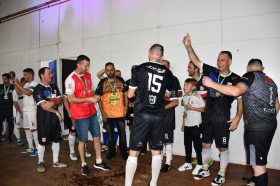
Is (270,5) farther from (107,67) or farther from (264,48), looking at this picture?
(107,67)

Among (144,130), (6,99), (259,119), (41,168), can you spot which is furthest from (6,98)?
(259,119)

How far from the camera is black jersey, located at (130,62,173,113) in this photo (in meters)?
3.12

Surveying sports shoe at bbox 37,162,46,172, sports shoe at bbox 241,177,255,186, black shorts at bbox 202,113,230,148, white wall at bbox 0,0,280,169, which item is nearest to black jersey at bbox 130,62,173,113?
black shorts at bbox 202,113,230,148

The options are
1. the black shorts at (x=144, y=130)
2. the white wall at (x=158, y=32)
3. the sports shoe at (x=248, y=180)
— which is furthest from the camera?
the white wall at (x=158, y=32)

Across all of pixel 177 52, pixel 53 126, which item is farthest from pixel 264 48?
pixel 53 126

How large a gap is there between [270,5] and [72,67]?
230 inches

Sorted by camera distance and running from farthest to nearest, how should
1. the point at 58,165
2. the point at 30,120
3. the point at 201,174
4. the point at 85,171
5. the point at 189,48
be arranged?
the point at 30,120 → the point at 58,165 → the point at 85,171 → the point at 201,174 → the point at 189,48

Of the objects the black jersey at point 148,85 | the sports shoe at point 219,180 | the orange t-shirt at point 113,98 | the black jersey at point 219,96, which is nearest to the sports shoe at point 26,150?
the orange t-shirt at point 113,98

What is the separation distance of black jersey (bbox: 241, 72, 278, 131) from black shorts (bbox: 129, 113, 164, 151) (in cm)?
110

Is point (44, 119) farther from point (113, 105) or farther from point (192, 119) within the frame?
point (192, 119)

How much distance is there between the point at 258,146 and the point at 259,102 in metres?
0.50

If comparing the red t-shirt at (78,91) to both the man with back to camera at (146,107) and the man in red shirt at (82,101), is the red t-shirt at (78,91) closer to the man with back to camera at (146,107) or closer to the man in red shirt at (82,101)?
the man in red shirt at (82,101)

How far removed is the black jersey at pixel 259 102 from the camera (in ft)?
9.05

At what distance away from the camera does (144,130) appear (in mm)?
3131
